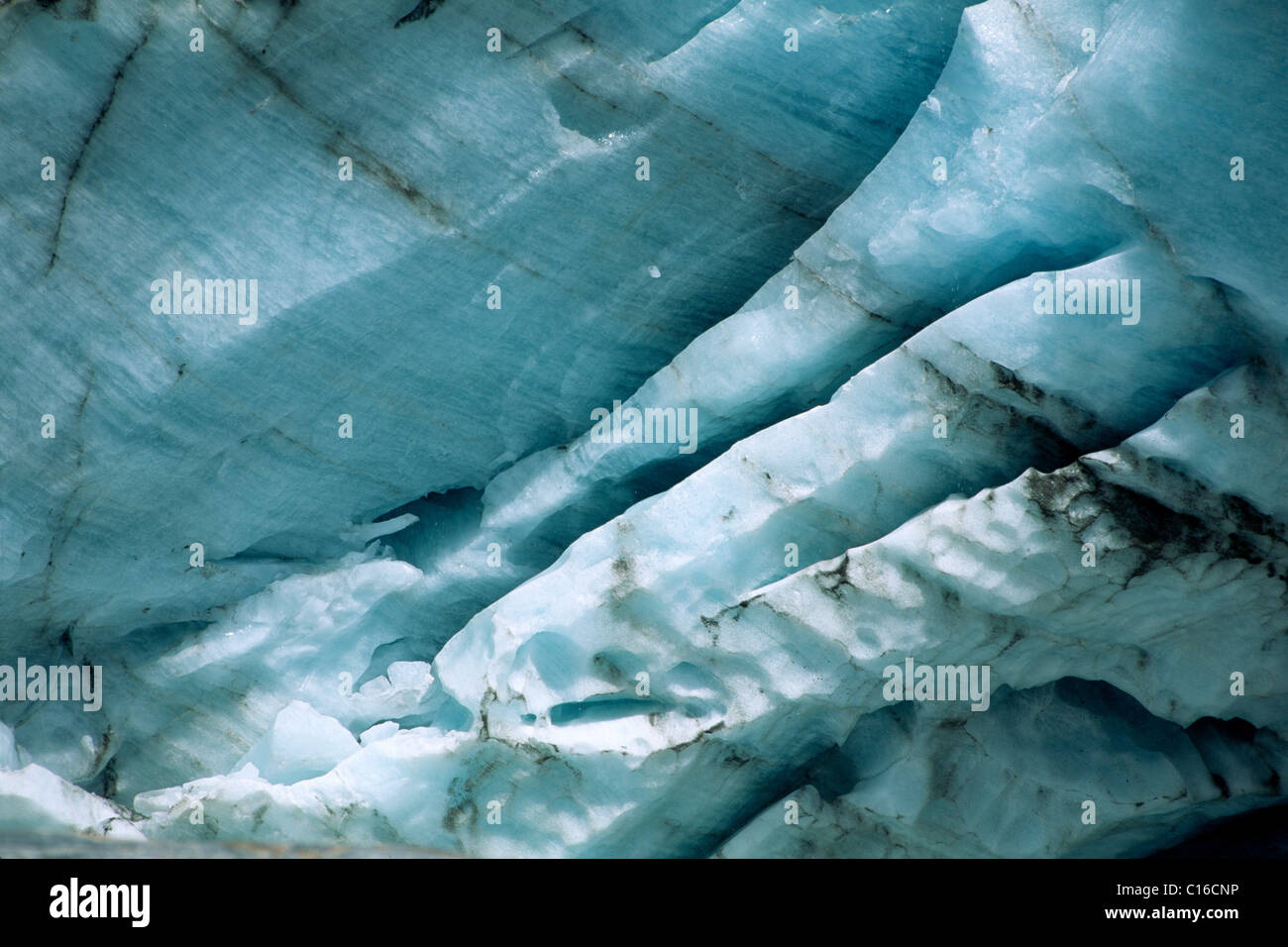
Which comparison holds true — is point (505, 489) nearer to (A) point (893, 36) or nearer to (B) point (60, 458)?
(B) point (60, 458)

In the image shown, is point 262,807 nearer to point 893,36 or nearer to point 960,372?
point 960,372

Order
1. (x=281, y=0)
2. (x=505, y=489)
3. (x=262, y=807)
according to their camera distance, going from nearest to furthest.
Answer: (x=281, y=0) → (x=262, y=807) → (x=505, y=489)

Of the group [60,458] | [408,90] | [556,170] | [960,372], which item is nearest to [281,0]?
[408,90]

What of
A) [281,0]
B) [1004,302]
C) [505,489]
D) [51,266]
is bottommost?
[505,489]

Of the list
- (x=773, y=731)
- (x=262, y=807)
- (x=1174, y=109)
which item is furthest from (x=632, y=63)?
(x=262, y=807)

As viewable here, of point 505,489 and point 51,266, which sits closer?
point 51,266

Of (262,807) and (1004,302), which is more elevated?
(1004,302)

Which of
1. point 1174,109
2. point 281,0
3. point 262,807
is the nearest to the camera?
point 1174,109
